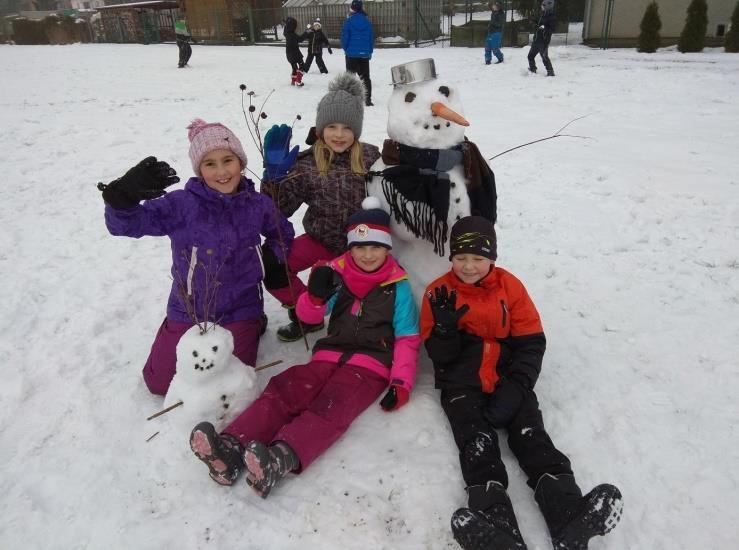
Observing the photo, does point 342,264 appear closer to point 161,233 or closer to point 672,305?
point 161,233

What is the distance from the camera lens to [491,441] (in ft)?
7.11

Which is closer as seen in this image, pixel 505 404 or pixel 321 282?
pixel 505 404

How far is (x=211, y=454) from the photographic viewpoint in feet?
6.47

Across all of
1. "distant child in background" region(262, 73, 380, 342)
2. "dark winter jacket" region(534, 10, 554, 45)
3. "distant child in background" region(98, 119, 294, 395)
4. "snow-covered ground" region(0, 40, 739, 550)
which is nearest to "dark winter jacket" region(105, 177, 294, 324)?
"distant child in background" region(98, 119, 294, 395)

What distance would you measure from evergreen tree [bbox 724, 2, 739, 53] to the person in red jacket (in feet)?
45.4

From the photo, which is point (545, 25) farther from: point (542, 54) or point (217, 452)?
point (217, 452)

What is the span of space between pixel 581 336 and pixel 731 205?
243 centimetres

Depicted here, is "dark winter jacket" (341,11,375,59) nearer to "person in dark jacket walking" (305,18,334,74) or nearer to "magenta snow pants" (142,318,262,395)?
"person in dark jacket walking" (305,18,334,74)

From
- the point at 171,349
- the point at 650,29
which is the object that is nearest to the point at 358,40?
the point at 171,349

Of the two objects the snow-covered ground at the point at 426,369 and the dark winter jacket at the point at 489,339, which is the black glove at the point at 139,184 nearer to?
the snow-covered ground at the point at 426,369

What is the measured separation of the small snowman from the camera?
7.35 ft

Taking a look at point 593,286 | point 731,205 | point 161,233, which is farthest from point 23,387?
point 731,205

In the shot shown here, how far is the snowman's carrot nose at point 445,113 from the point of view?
2441 millimetres

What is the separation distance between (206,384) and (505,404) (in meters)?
1.38
